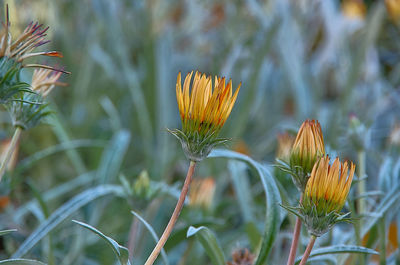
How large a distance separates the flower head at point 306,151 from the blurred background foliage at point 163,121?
231mm

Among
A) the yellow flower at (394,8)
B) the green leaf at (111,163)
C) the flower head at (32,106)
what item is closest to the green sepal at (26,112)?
the flower head at (32,106)

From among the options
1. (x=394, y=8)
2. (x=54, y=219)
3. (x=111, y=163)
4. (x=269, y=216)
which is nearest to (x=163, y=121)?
(x=111, y=163)

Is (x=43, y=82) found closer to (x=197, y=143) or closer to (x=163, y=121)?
(x=197, y=143)

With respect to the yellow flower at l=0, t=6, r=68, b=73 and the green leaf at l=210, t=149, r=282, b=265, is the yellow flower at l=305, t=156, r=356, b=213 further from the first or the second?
the yellow flower at l=0, t=6, r=68, b=73

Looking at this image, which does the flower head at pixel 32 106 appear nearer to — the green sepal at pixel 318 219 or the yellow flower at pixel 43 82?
the yellow flower at pixel 43 82

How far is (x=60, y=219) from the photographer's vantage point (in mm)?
603

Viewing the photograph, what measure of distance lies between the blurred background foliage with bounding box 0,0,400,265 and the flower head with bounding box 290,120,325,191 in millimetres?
231

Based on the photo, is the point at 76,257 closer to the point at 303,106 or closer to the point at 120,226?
the point at 120,226

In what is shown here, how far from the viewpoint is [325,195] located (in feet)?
1.30

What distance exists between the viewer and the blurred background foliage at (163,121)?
850mm

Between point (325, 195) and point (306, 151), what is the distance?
2.2 inches

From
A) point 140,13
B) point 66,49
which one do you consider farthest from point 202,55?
point 66,49

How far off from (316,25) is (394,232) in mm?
1433

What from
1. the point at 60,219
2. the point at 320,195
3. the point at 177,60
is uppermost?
the point at 177,60
